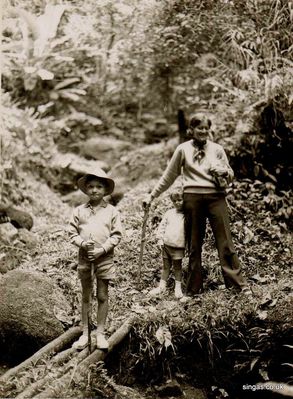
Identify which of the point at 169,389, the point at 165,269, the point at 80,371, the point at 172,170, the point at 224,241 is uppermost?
the point at 172,170

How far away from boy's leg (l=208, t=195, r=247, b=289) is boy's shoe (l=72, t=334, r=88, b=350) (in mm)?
1853

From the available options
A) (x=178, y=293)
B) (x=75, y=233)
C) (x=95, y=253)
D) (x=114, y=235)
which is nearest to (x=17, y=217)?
(x=178, y=293)

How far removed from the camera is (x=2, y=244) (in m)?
7.50

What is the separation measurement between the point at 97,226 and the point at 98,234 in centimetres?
7

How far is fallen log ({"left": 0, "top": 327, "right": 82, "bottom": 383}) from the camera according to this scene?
4.45 m

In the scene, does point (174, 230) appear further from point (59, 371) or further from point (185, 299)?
point (59, 371)

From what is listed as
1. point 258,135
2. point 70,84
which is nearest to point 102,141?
point 70,84

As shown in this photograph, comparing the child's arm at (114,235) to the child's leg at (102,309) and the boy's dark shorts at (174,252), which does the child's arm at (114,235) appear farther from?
the boy's dark shorts at (174,252)

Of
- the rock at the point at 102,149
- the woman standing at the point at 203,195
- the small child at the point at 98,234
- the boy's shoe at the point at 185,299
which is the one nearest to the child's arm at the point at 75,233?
the small child at the point at 98,234

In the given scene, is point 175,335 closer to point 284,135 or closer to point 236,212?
point 236,212

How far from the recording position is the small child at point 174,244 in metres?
5.93

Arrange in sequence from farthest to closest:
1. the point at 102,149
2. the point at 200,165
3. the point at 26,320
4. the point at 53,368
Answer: the point at 102,149 → the point at 200,165 → the point at 26,320 → the point at 53,368

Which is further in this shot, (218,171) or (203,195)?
(203,195)

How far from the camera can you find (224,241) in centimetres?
574
